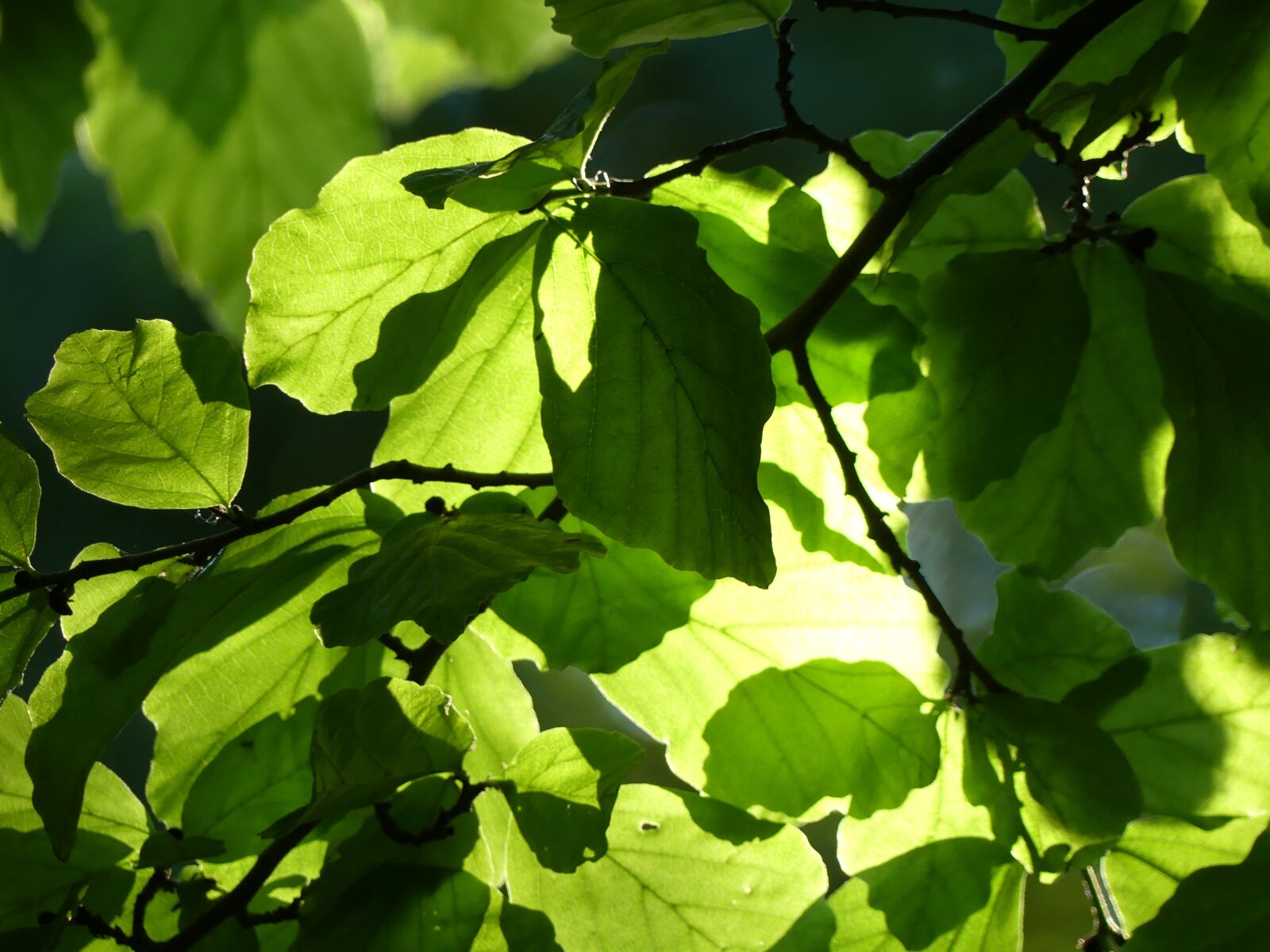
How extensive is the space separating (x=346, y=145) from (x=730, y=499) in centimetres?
46

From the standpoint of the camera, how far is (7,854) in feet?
1.74

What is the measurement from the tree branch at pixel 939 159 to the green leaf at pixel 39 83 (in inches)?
20.3

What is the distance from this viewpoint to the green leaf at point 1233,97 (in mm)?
529

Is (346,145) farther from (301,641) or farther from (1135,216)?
(1135,216)

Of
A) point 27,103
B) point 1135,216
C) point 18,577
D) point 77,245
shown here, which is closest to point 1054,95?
point 1135,216

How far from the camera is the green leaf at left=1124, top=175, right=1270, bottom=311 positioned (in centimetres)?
62

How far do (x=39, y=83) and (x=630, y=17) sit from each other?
459 mm

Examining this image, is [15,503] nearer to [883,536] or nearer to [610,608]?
[610,608]

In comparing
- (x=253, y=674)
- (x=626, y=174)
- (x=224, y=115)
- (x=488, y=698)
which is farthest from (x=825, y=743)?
(x=626, y=174)

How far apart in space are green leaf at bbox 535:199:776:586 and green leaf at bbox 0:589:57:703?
24cm

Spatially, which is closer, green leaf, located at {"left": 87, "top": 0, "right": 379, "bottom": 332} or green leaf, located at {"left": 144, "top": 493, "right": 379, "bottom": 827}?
green leaf, located at {"left": 144, "top": 493, "right": 379, "bottom": 827}

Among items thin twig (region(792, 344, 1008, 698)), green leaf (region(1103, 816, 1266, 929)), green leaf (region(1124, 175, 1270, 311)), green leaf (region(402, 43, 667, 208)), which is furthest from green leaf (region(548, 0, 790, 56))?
green leaf (region(1103, 816, 1266, 929))

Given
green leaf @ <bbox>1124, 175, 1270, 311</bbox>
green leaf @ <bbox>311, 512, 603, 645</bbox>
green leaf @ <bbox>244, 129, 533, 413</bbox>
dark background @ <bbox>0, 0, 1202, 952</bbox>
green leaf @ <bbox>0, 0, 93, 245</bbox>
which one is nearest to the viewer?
green leaf @ <bbox>311, 512, 603, 645</bbox>

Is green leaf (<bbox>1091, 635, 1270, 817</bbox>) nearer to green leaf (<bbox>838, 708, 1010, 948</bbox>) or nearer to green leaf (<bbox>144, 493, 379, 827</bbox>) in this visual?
green leaf (<bbox>838, 708, 1010, 948</bbox>)
